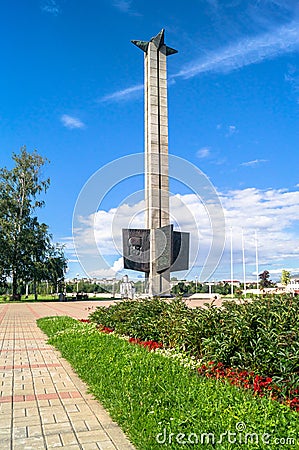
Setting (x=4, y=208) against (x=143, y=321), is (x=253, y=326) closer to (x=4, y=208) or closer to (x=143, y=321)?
(x=143, y=321)

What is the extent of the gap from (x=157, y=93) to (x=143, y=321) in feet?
64.4

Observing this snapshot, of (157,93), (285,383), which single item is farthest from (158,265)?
(285,383)

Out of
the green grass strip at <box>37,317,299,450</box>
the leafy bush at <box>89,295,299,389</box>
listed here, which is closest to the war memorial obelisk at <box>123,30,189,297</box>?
the leafy bush at <box>89,295,299,389</box>

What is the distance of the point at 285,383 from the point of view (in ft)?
12.0

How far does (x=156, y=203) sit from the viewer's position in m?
24.1

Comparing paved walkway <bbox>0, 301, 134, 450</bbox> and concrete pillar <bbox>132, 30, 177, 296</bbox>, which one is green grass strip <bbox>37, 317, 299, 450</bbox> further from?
concrete pillar <bbox>132, 30, 177, 296</bbox>

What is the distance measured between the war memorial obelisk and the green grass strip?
17.1m

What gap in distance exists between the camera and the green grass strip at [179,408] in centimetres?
267

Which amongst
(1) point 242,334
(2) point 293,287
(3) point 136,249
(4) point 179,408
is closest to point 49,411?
(4) point 179,408

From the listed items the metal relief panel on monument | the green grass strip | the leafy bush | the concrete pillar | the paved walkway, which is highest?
the concrete pillar

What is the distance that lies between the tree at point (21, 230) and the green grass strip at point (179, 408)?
28.5m

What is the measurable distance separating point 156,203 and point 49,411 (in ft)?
65.8

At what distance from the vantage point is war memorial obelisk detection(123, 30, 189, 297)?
A: 22734 millimetres

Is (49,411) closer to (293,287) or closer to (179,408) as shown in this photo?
(179,408)
